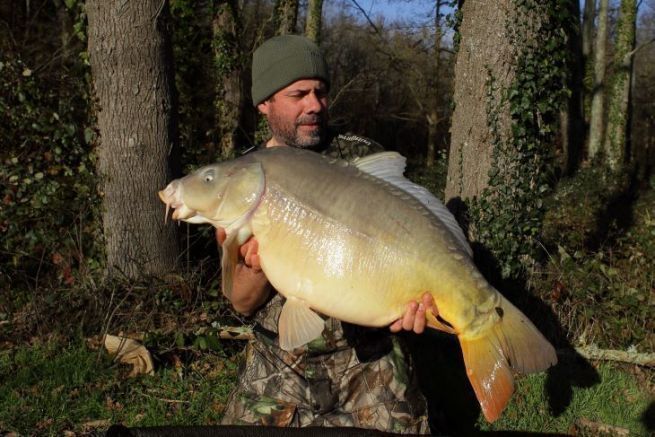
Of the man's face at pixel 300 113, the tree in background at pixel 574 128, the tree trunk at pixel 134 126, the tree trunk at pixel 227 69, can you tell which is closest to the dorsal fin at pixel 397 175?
the man's face at pixel 300 113

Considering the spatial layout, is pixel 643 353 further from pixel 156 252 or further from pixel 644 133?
pixel 644 133

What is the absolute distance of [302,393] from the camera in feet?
9.27

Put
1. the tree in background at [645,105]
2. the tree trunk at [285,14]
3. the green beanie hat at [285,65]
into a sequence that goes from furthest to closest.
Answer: the tree in background at [645,105] < the tree trunk at [285,14] < the green beanie hat at [285,65]

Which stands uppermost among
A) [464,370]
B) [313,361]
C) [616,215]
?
[313,361]

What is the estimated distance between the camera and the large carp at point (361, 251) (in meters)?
1.99

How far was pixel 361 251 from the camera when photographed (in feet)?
6.57

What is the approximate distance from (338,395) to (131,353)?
1.71 metres

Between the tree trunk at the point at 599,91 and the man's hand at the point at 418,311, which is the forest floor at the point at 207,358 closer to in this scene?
the man's hand at the point at 418,311

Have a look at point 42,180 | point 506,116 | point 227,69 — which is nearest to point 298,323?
point 506,116

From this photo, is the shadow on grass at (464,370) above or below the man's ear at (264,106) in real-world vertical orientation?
below

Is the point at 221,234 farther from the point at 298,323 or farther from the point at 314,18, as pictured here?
the point at 314,18

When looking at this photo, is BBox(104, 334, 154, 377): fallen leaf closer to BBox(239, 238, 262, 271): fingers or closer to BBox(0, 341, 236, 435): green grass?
BBox(0, 341, 236, 435): green grass

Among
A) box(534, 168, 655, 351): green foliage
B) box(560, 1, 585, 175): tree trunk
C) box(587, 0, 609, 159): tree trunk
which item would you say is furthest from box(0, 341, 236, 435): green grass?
box(587, 0, 609, 159): tree trunk

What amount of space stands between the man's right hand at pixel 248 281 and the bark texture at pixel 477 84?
6.40 feet
